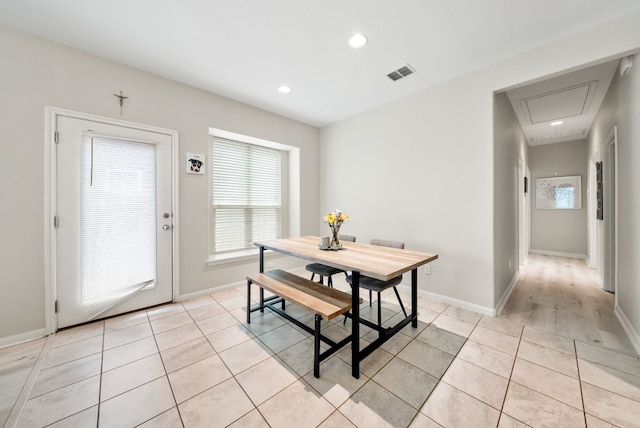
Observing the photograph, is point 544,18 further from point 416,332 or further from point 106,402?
point 106,402

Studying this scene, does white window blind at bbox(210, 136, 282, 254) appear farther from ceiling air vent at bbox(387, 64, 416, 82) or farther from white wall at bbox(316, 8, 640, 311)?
ceiling air vent at bbox(387, 64, 416, 82)

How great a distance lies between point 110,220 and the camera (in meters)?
2.55

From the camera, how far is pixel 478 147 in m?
2.67

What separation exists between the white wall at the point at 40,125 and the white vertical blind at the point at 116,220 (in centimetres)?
30

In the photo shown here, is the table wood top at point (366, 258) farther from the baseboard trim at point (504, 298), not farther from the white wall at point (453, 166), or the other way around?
the baseboard trim at point (504, 298)

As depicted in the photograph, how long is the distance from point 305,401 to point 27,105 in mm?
3409

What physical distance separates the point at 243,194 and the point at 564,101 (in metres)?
4.97

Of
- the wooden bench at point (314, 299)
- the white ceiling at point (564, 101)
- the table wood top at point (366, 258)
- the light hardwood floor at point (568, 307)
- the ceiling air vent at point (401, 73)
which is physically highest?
the ceiling air vent at point (401, 73)

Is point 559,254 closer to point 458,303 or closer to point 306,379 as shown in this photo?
point 458,303

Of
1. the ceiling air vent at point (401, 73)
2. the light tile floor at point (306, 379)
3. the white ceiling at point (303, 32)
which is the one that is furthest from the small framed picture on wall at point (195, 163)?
the ceiling air vent at point (401, 73)

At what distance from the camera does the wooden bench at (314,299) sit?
1689 millimetres

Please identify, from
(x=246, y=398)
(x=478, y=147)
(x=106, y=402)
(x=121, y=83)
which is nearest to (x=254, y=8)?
(x=121, y=83)

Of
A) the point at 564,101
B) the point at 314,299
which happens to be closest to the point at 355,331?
the point at 314,299

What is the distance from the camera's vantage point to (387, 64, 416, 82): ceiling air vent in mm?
2658
